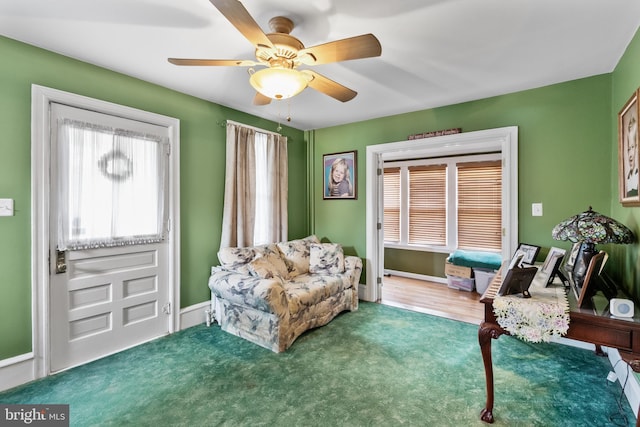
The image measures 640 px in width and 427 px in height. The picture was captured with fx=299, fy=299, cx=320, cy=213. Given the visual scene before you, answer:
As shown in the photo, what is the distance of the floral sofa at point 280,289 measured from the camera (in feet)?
8.63

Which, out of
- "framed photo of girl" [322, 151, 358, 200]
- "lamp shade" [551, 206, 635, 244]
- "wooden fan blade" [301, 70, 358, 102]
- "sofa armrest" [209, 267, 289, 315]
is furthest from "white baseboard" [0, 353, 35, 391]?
"lamp shade" [551, 206, 635, 244]

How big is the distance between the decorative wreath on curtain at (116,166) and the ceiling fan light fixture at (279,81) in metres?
1.63

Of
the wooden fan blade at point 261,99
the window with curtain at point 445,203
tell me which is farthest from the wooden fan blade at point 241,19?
the window with curtain at point 445,203

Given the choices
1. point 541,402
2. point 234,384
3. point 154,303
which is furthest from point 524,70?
point 154,303

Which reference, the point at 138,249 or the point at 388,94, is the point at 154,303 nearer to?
the point at 138,249

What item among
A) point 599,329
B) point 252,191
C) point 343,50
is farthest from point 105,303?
point 599,329

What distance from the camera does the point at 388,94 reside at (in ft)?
10.2

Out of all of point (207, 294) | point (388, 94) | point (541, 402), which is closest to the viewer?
point (541, 402)

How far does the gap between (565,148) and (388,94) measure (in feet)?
5.65

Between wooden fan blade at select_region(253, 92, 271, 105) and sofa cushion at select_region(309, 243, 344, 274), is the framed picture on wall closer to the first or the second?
wooden fan blade at select_region(253, 92, 271, 105)

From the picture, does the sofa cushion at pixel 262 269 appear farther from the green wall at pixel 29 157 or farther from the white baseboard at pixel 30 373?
the white baseboard at pixel 30 373

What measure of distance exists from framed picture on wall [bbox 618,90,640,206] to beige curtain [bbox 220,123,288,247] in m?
3.28

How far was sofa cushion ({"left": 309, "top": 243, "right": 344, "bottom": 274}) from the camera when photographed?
365cm

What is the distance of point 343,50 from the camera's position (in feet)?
5.18
